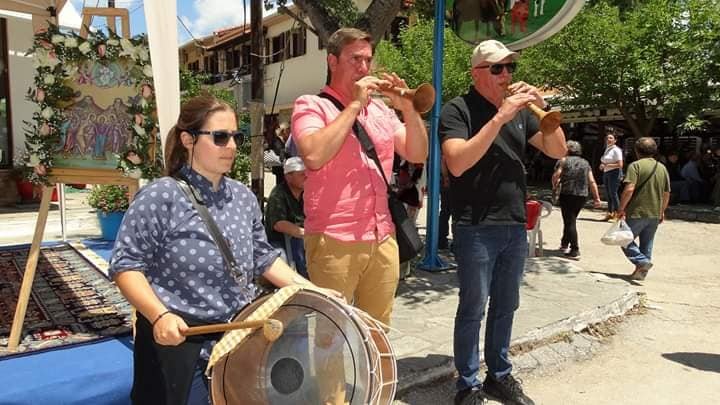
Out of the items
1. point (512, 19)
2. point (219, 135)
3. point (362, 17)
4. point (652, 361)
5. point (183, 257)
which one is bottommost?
point (652, 361)

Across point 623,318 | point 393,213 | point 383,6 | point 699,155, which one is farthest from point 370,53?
point 699,155

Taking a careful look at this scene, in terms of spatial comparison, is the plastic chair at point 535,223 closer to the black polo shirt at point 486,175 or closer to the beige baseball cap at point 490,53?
the black polo shirt at point 486,175

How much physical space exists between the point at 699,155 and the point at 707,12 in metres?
4.39

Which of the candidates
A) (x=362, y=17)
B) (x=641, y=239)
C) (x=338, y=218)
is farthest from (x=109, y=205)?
(x=641, y=239)

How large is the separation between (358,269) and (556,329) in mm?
2474

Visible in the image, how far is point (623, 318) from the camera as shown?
4914 millimetres

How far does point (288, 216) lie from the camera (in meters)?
3.95

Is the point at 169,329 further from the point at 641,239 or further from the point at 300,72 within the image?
the point at 300,72

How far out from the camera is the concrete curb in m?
3.36

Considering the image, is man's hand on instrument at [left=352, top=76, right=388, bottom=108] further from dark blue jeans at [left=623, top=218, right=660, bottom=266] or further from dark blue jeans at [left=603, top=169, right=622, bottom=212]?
dark blue jeans at [left=603, top=169, right=622, bottom=212]

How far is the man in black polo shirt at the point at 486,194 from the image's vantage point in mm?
2779

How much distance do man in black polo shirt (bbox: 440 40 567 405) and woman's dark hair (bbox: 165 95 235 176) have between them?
49.0 inches

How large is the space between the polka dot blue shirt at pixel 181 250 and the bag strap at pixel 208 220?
0.01 meters

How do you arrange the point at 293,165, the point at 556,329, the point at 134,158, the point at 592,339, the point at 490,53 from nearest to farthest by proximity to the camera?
the point at 490,53, the point at 134,158, the point at 293,165, the point at 556,329, the point at 592,339
